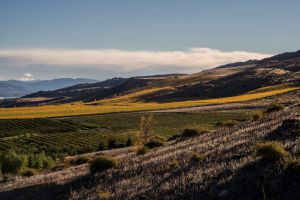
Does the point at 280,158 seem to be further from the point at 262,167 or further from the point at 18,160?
the point at 18,160

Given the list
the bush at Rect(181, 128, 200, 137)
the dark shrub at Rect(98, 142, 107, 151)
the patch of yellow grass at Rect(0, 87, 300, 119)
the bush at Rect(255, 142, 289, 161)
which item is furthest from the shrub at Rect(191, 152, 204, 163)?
the patch of yellow grass at Rect(0, 87, 300, 119)

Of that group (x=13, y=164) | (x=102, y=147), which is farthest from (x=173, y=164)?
(x=102, y=147)

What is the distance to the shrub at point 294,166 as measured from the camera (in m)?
14.0

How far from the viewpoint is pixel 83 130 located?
8788cm

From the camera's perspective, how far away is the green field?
69688mm

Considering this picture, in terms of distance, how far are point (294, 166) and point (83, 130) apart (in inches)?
2985

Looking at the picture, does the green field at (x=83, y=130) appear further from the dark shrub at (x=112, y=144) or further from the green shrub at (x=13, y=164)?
the green shrub at (x=13, y=164)

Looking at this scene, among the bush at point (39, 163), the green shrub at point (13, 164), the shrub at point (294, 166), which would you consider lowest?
the bush at point (39, 163)

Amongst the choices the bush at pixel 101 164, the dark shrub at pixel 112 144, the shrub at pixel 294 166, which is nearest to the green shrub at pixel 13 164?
the dark shrub at pixel 112 144

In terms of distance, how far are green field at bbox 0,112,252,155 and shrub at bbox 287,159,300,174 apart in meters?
45.4

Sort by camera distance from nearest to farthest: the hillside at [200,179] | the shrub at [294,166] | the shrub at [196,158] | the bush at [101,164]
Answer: the shrub at [294,166] → the hillside at [200,179] → the shrub at [196,158] → the bush at [101,164]

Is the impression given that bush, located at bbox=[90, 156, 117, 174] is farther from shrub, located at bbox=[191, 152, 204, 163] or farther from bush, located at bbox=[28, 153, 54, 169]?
bush, located at bbox=[28, 153, 54, 169]

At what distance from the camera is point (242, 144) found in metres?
21.5

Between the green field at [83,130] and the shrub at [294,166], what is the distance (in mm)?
45371
